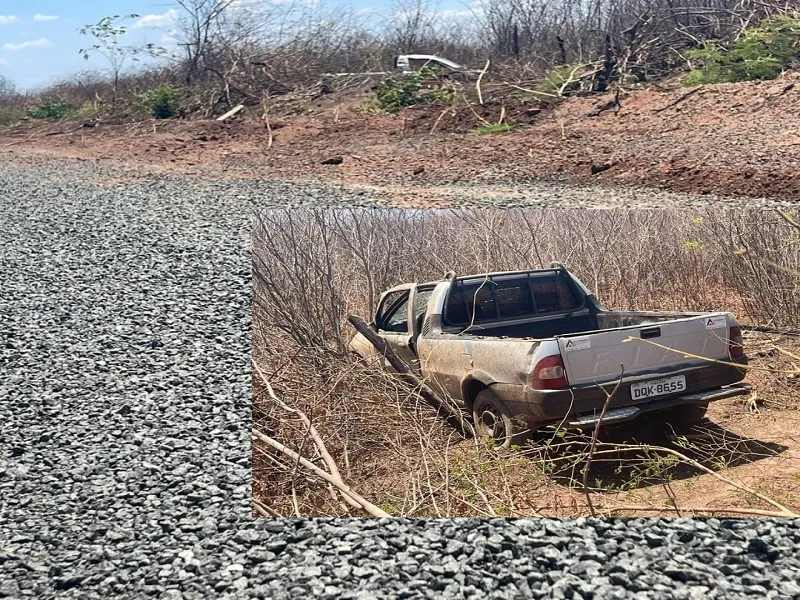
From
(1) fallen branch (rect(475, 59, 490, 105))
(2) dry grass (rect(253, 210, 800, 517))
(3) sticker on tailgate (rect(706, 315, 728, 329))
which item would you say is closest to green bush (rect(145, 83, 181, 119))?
(1) fallen branch (rect(475, 59, 490, 105))

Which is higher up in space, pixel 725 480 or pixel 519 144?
pixel 519 144

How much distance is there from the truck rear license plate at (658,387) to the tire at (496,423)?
53 cm

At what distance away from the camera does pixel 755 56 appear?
1449 cm

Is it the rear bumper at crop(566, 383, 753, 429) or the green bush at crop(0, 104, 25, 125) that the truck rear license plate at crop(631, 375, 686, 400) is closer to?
the rear bumper at crop(566, 383, 753, 429)

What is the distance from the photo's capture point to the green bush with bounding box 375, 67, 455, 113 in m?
16.8

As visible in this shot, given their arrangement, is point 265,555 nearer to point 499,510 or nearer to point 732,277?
point 499,510

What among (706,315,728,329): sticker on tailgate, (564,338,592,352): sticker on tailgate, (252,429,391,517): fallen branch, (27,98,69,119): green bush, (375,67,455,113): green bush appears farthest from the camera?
(27,98,69,119): green bush

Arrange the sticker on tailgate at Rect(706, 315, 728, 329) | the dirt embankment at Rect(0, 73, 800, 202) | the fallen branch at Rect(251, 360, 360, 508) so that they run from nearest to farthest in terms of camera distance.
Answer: the sticker on tailgate at Rect(706, 315, 728, 329) < the fallen branch at Rect(251, 360, 360, 508) < the dirt embankment at Rect(0, 73, 800, 202)

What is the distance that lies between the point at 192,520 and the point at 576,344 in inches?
83.7

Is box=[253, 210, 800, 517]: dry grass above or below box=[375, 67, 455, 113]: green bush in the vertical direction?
below

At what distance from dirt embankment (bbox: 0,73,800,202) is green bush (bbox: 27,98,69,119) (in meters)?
2.54

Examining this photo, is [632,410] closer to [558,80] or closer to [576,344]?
[576,344]

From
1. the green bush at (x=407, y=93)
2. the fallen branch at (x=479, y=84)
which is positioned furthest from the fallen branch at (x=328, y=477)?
the green bush at (x=407, y=93)

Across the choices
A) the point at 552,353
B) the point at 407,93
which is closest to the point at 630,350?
the point at 552,353
